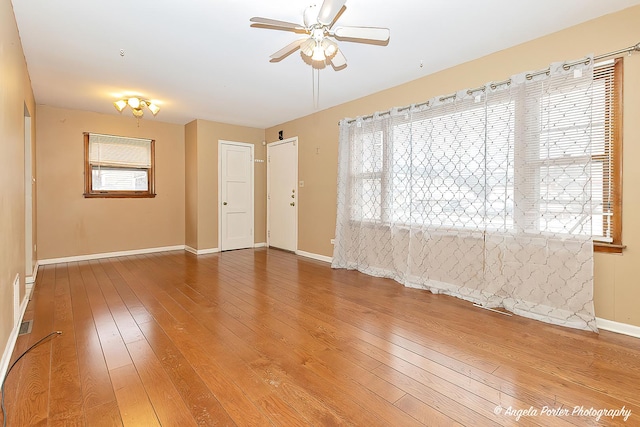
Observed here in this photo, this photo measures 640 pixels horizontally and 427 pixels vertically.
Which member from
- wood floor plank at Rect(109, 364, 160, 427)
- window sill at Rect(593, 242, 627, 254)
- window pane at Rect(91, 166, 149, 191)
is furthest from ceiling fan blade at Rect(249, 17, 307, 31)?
window pane at Rect(91, 166, 149, 191)

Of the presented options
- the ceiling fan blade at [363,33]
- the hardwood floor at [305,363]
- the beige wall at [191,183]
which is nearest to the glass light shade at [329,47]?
the ceiling fan blade at [363,33]

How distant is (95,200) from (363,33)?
203 inches

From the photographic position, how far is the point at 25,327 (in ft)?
8.30

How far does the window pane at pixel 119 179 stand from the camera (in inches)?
207

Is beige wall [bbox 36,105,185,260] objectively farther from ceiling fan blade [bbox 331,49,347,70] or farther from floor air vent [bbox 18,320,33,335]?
ceiling fan blade [bbox 331,49,347,70]

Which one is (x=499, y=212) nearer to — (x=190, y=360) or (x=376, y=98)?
(x=376, y=98)

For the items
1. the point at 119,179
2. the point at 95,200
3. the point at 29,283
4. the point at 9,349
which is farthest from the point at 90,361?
the point at 119,179

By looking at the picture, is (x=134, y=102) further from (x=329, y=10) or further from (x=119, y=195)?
(x=329, y=10)

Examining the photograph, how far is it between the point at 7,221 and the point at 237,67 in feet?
8.06

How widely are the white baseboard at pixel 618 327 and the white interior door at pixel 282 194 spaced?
167 inches

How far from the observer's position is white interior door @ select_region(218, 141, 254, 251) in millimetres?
6051

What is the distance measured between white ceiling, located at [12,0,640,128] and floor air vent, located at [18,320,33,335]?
8.12 feet

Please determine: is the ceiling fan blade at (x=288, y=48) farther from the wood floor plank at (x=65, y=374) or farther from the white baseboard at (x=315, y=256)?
the white baseboard at (x=315, y=256)

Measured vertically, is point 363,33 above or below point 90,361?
above
